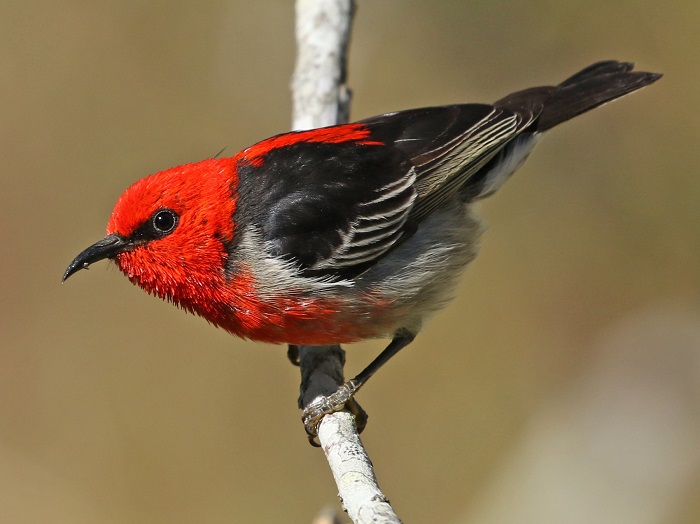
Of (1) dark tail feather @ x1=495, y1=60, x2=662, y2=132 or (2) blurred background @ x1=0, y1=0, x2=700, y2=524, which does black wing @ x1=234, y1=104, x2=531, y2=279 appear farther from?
(2) blurred background @ x1=0, y1=0, x2=700, y2=524

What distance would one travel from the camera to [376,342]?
302 inches

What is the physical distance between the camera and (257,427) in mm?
7414

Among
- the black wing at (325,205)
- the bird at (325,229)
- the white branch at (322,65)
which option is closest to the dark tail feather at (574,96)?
the bird at (325,229)

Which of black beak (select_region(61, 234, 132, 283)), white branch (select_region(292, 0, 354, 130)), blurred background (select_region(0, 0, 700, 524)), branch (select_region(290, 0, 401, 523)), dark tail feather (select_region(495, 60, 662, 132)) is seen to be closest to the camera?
black beak (select_region(61, 234, 132, 283))

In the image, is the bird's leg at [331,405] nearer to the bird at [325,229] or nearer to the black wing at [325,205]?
the bird at [325,229]

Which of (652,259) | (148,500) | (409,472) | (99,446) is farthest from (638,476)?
(99,446)

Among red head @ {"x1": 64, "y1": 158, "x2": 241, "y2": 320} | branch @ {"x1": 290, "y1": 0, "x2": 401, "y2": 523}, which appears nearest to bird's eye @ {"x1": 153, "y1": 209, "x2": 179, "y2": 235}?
red head @ {"x1": 64, "y1": 158, "x2": 241, "y2": 320}

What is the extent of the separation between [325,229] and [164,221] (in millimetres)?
856

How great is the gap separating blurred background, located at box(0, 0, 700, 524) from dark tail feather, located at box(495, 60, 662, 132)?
203 cm

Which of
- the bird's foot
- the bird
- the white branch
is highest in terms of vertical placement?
the white branch

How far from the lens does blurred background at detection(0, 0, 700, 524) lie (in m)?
Answer: 6.94

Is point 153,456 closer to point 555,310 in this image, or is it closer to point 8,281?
point 8,281

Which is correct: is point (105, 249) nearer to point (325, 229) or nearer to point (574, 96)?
point (325, 229)

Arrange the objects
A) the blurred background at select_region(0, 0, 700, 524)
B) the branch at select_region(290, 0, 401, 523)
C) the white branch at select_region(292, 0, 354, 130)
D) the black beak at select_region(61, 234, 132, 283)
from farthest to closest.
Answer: the blurred background at select_region(0, 0, 700, 524) → the white branch at select_region(292, 0, 354, 130) → the branch at select_region(290, 0, 401, 523) → the black beak at select_region(61, 234, 132, 283)
